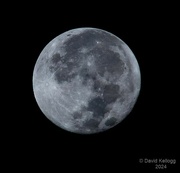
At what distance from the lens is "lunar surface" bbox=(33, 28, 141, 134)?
171 inches

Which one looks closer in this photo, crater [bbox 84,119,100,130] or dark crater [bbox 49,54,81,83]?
dark crater [bbox 49,54,81,83]

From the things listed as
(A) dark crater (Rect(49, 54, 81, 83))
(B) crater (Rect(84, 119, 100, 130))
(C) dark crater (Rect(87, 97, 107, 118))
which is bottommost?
(B) crater (Rect(84, 119, 100, 130))

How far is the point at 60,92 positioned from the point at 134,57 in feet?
5.75

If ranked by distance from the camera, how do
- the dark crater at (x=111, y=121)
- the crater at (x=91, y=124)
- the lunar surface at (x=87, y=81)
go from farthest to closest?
the dark crater at (x=111, y=121), the crater at (x=91, y=124), the lunar surface at (x=87, y=81)

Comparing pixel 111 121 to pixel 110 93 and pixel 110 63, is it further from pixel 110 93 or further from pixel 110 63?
pixel 110 63

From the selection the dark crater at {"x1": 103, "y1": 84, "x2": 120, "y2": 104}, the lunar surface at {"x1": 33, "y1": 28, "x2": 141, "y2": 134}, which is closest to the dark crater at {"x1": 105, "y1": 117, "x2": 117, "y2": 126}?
the lunar surface at {"x1": 33, "y1": 28, "x2": 141, "y2": 134}

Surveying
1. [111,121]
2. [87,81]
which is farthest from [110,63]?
[111,121]

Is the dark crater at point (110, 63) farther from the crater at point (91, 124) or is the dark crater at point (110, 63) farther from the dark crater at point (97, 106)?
the crater at point (91, 124)

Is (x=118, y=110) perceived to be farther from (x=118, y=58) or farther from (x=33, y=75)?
(x=33, y=75)

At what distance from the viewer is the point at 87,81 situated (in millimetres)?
4309

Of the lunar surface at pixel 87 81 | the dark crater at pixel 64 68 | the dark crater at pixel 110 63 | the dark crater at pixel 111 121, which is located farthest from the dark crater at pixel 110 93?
the dark crater at pixel 64 68

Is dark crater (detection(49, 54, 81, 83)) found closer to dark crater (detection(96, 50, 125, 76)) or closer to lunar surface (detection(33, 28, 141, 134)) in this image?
lunar surface (detection(33, 28, 141, 134))

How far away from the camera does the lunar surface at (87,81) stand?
4.34 m

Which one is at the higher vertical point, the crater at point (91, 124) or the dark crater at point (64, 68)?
the dark crater at point (64, 68)
